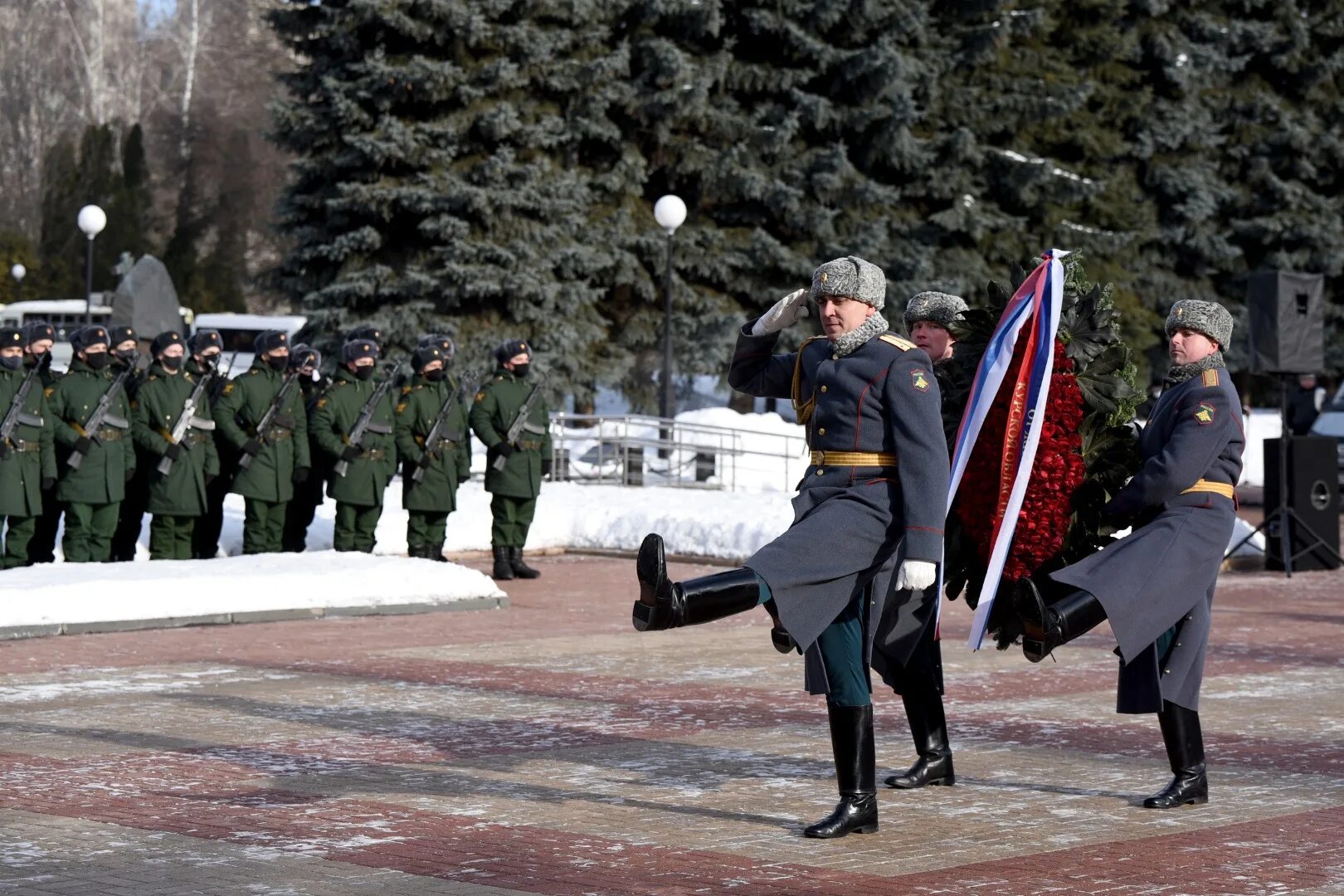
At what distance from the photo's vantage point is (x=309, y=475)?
1792 cm

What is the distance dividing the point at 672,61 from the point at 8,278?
3328 centimetres

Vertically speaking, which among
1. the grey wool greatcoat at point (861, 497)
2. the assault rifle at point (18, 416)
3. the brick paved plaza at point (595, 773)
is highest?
the assault rifle at point (18, 416)

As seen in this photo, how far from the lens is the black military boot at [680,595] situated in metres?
6.78

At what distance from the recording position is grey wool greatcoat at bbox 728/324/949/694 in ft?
23.3

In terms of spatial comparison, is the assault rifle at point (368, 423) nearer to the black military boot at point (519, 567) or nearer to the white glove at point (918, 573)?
the black military boot at point (519, 567)

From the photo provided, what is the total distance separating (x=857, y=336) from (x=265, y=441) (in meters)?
10.5

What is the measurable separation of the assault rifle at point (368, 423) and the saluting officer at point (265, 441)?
0.35 metres

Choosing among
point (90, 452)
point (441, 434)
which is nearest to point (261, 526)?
point (441, 434)

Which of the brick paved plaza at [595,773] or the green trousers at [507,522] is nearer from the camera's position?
the brick paved plaza at [595,773]

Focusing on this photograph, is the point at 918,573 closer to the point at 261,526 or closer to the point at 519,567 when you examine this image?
the point at 519,567

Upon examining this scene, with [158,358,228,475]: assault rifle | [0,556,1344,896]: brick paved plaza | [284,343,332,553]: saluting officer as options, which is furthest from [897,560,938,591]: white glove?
[284,343,332,553]: saluting officer

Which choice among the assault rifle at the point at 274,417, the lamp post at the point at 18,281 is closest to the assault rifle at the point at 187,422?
the assault rifle at the point at 274,417

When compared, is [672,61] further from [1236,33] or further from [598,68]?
[1236,33]

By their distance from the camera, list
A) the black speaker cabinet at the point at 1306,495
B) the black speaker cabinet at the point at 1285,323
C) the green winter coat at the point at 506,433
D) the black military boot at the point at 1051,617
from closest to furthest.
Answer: the black military boot at the point at 1051,617 → the green winter coat at the point at 506,433 → the black speaker cabinet at the point at 1306,495 → the black speaker cabinet at the point at 1285,323
